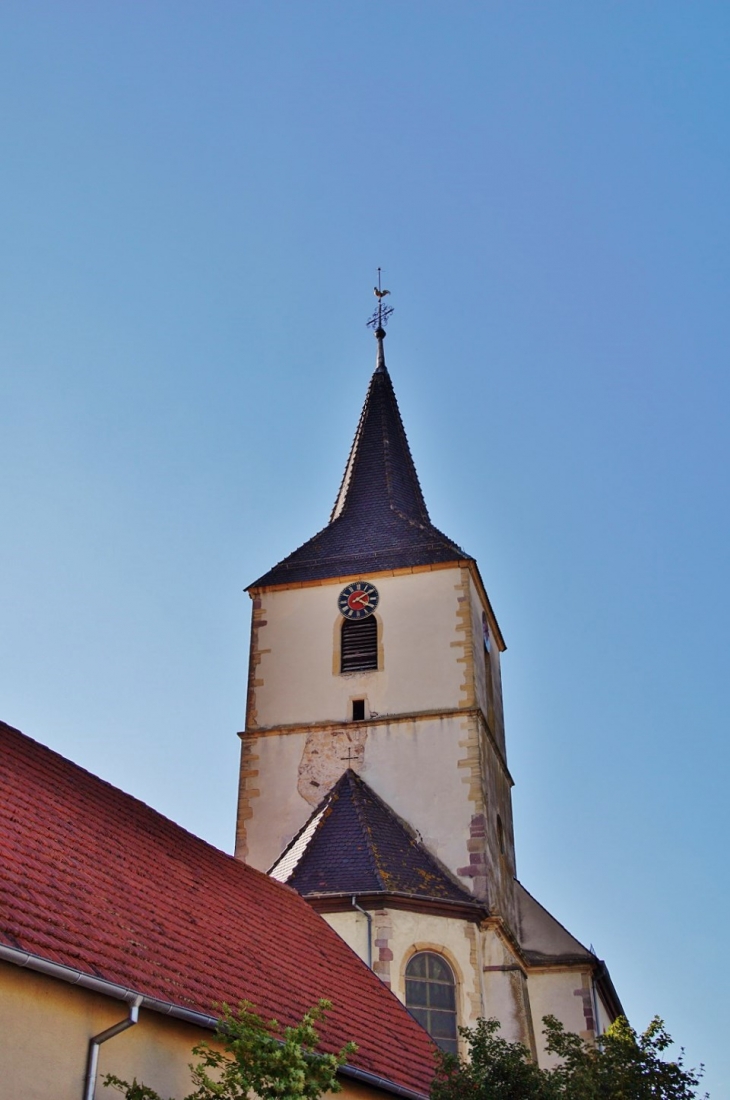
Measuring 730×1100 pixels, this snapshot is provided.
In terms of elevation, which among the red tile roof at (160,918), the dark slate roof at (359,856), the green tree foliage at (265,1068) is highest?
the dark slate roof at (359,856)

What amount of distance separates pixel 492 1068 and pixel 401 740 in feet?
32.1

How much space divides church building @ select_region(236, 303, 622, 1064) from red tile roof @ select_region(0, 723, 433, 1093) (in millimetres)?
2059

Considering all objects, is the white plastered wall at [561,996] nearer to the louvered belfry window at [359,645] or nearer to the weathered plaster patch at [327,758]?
the weathered plaster patch at [327,758]

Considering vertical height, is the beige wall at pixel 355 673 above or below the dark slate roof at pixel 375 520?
below

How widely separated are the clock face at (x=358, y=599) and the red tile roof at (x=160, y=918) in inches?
288

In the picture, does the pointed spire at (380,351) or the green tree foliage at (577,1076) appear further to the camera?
the pointed spire at (380,351)

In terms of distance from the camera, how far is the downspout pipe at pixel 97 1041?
7.83 metres

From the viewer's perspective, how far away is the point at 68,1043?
25.5 ft

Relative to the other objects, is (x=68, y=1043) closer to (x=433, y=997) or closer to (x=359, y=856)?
(x=433, y=997)

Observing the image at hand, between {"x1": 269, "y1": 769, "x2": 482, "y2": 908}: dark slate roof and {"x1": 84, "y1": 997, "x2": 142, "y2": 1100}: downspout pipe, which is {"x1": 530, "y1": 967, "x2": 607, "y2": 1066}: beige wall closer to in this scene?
{"x1": 269, "y1": 769, "x2": 482, "y2": 908}: dark slate roof

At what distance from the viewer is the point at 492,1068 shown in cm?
961

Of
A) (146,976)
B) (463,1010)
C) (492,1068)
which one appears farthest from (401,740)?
(146,976)

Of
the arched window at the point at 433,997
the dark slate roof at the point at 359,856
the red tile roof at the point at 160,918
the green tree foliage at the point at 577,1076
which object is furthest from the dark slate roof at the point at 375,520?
the green tree foliage at the point at 577,1076

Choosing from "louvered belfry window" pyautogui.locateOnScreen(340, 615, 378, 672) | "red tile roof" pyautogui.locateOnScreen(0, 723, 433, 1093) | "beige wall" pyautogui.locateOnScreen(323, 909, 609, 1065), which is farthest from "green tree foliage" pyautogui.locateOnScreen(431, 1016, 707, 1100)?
"louvered belfry window" pyautogui.locateOnScreen(340, 615, 378, 672)
